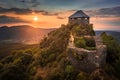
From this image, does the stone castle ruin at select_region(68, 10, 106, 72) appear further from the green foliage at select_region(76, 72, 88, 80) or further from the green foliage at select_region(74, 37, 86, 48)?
the green foliage at select_region(74, 37, 86, 48)

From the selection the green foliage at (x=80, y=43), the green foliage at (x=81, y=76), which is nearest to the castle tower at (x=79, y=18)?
the green foliage at (x=80, y=43)

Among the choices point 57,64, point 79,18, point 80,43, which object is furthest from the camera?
point 79,18

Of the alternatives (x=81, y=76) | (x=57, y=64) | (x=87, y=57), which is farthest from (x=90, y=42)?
(x=57, y=64)

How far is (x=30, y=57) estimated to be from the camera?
59156 millimetres

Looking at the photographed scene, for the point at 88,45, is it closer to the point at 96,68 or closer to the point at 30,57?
the point at 96,68

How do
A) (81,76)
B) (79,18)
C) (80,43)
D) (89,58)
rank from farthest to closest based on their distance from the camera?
(79,18) → (80,43) → (81,76) → (89,58)

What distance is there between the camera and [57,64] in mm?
45656

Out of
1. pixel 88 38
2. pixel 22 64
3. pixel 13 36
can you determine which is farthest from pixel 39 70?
pixel 13 36

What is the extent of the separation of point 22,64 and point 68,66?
19.9 m

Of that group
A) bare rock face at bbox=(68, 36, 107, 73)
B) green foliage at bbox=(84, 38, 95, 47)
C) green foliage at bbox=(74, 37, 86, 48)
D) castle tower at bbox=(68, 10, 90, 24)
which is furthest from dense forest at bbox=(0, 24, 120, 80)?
green foliage at bbox=(74, 37, 86, 48)

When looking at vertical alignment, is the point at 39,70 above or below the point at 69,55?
below

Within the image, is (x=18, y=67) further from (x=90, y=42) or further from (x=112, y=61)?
(x=112, y=61)

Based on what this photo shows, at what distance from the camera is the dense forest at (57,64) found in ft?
123

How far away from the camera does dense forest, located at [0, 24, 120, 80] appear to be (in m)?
37.6
